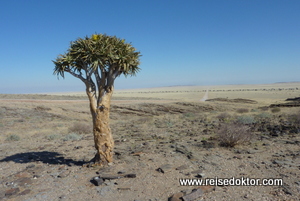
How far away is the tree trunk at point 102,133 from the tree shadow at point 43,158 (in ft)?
3.27

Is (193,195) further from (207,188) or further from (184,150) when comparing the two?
(184,150)

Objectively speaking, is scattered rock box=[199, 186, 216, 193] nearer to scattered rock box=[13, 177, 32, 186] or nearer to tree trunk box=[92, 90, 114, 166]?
tree trunk box=[92, 90, 114, 166]

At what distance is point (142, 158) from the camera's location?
8.05 meters

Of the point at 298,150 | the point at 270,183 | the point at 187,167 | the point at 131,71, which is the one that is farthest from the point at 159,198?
the point at 298,150

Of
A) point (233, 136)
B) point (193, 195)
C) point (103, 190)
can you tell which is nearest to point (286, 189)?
point (193, 195)

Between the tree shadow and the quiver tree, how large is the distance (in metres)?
1.29

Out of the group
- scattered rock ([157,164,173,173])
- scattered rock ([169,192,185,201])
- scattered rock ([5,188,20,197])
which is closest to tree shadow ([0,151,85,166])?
scattered rock ([5,188,20,197])

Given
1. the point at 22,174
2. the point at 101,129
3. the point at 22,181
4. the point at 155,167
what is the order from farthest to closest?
the point at 101,129, the point at 155,167, the point at 22,174, the point at 22,181

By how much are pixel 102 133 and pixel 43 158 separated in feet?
10.8

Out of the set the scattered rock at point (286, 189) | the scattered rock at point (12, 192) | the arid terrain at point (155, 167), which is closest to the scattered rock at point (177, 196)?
the arid terrain at point (155, 167)

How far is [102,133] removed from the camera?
24.0ft

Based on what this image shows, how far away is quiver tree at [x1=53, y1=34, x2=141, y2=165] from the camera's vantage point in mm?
7090

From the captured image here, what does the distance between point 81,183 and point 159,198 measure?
237 centimetres

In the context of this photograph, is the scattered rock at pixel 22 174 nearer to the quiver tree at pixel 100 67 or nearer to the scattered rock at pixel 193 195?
the quiver tree at pixel 100 67
